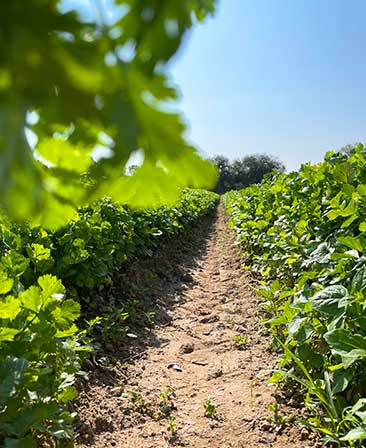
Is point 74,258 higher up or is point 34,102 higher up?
point 74,258

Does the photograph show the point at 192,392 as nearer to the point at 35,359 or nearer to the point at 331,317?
the point at 331,317

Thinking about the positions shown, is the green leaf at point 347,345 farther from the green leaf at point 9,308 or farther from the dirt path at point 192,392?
the green leaf at point 9,308

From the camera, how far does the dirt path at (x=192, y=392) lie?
2525 mm

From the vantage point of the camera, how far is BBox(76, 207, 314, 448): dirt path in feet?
8.29

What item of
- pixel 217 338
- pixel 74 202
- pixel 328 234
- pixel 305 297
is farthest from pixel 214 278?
pixel 74 202

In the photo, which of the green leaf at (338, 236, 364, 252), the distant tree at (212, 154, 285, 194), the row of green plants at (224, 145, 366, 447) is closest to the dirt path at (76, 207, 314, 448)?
the row of green plants at (224, 145, 366, 447)

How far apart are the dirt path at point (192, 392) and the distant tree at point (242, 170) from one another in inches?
2451

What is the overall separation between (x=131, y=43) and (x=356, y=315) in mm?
2056

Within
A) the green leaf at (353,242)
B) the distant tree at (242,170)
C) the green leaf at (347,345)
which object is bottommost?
the green leaf at (347,345)

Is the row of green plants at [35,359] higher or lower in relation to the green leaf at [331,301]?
lower

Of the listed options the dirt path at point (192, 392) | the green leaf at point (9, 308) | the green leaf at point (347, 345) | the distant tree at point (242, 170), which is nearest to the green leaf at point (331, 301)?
the green leaf at point (347, 345)

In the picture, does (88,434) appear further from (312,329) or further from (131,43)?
(131,43)

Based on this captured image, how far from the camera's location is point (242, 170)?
2827 inches

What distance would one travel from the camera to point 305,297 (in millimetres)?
2453
